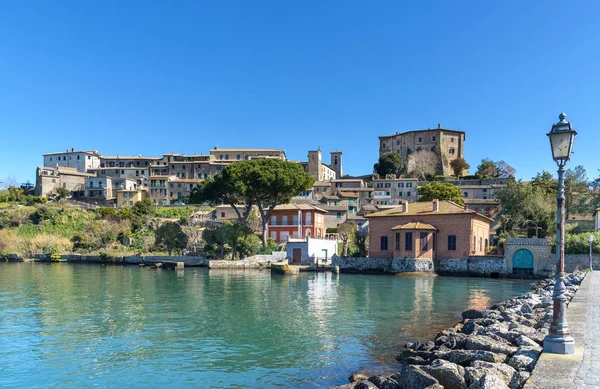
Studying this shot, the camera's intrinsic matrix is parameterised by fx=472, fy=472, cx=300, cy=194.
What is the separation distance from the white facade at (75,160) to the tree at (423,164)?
70.7m

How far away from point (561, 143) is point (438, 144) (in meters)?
94.3

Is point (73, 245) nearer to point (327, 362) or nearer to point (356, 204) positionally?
point (356, 204)

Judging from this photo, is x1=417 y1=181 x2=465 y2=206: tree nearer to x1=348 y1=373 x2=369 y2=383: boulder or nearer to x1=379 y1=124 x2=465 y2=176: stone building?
x1=379 y1=124 x2=465 y2=176: stone building

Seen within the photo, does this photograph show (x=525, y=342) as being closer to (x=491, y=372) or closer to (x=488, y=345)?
(x=488, y=345)

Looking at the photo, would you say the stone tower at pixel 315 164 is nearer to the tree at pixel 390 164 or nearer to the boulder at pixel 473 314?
the tree at pixel 390 164

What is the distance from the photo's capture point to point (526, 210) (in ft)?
180

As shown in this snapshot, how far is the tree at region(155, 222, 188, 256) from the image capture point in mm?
59281

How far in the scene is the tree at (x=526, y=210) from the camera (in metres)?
53.7

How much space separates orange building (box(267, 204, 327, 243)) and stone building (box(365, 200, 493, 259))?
15.4 m

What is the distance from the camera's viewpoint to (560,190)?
9344 millimetres

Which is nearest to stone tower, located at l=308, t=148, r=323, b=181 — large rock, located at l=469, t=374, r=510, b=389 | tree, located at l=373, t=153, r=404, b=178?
tree, located at l=373, t=153, r=404, b=178

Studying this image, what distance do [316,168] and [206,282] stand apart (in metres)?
67.8

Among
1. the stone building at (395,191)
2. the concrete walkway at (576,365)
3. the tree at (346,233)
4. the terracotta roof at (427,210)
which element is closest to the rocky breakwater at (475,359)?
the concrete walkway at (576,365)

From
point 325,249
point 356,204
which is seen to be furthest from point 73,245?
point 356,204
